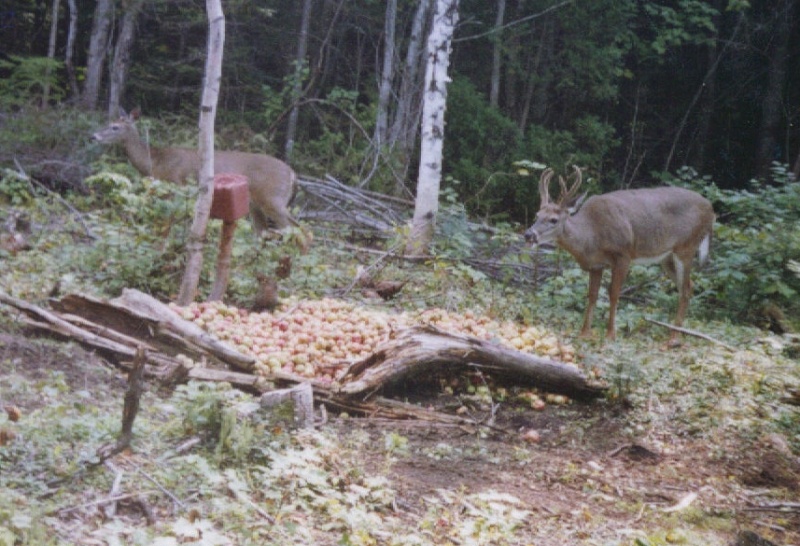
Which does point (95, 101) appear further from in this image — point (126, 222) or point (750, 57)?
point (750, 57)

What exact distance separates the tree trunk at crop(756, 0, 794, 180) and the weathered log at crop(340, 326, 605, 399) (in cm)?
1402

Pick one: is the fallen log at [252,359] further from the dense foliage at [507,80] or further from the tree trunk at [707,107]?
the tree trunk at [707,107]

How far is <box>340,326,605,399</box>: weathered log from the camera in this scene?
555cm

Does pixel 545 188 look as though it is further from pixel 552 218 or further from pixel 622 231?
pixel 622 231

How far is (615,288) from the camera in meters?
8.30

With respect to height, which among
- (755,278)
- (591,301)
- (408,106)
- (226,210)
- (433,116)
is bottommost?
(591,301)

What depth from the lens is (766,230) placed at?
388 inches

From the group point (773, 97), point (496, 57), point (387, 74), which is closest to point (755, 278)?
point (387, 74)

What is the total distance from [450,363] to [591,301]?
9.61ft

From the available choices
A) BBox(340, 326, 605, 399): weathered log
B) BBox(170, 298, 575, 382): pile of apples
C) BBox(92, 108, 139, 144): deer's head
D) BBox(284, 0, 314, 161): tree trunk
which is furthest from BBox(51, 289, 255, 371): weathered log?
BBox(284, 0, 314, 161): tree trunk

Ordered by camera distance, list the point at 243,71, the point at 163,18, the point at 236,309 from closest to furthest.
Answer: the point at 236,309, the point at 163,18, the point at 243,71

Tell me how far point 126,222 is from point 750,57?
A: 1564cm

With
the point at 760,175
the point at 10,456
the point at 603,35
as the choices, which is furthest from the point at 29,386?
the point at 760,175

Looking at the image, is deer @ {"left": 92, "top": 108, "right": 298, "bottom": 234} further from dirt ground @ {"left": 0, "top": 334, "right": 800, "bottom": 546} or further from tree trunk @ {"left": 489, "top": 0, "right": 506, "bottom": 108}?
tree trunk @ {"left": 489, "top": 0, "right": 506, "bottom": 108}
